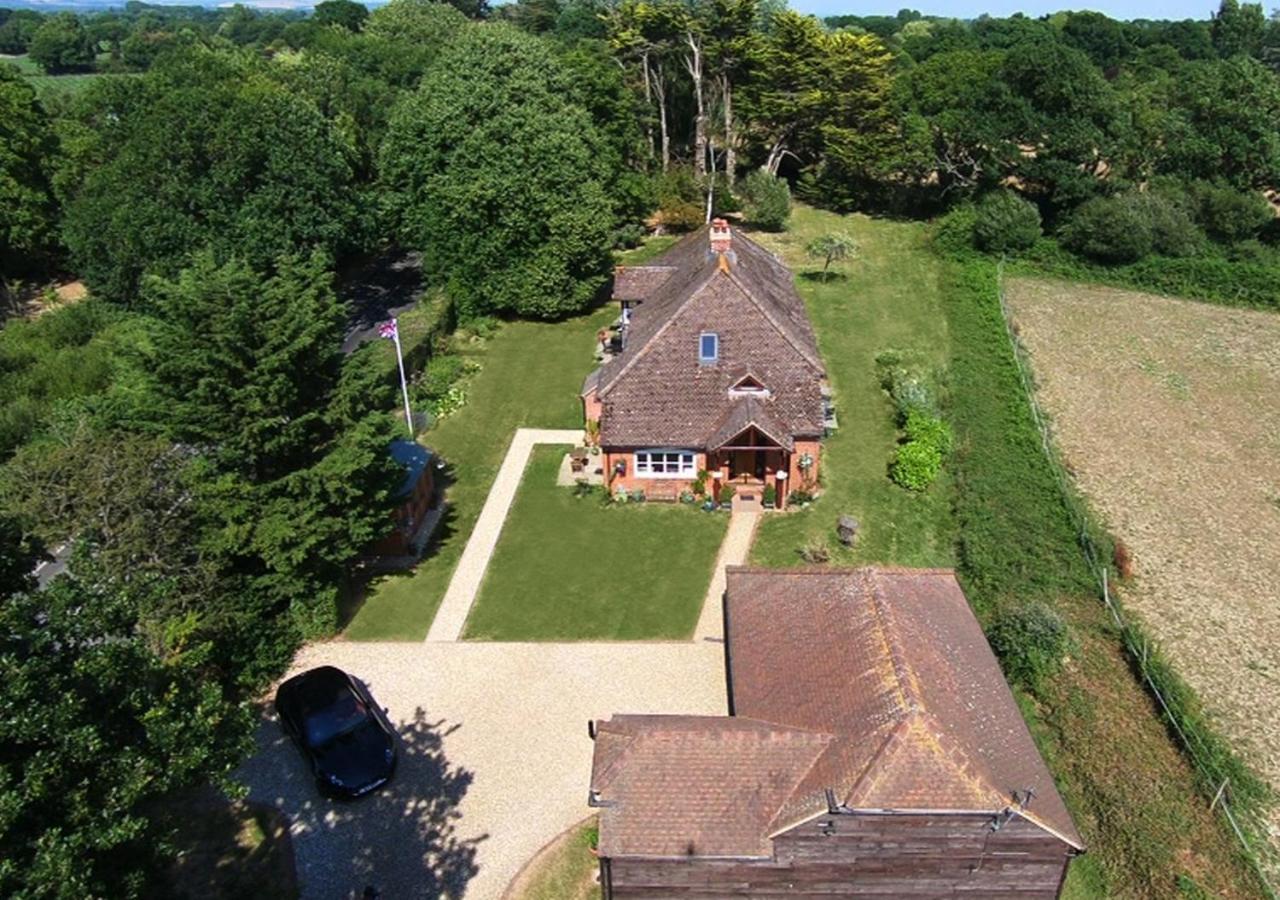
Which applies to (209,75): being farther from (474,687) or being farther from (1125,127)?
(1125,127)

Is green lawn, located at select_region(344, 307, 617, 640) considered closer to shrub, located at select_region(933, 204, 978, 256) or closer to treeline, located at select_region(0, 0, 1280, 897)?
treeline, located at select_region(0, 0, 1280, 897)

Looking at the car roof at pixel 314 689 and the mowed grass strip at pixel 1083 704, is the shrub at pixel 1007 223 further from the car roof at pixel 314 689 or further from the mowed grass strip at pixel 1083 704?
the car roof at pixel 314 689

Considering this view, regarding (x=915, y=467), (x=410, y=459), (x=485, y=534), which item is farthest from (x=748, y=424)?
(x=410, y=459)

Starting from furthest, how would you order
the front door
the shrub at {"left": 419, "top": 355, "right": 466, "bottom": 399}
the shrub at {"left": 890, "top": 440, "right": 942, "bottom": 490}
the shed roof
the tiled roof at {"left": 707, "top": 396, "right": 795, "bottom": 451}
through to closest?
1. the shrub at {"left": 419, "top": 355, "right": 466, "bottom": 399}
2. the shrub at {"left": 890, "top": 440, "right": 942, "bottom": 490}
3. the front door
4. the tiled roof at {"left": 707, "top": 396, "right": 795, "bottom": 451}
5. the shed roof

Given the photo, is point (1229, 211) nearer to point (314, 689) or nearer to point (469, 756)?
point (469, 756)

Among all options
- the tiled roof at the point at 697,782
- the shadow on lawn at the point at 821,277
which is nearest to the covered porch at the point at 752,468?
the tiled roof at the point at 697,782

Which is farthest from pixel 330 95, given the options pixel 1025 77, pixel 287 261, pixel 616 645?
pixel 616 645

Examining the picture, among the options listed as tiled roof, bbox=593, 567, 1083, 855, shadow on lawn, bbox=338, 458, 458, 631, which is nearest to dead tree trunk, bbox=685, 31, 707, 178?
shadow on lawn, bbox=338, 458, 458, 631

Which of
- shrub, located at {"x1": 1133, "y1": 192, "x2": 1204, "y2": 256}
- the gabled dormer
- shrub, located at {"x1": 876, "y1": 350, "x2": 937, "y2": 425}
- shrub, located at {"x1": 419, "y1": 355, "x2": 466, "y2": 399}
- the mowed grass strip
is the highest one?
shrub, located at {"x1": 1133, "y1": 192, "x2": 1204, "y2": 256}
